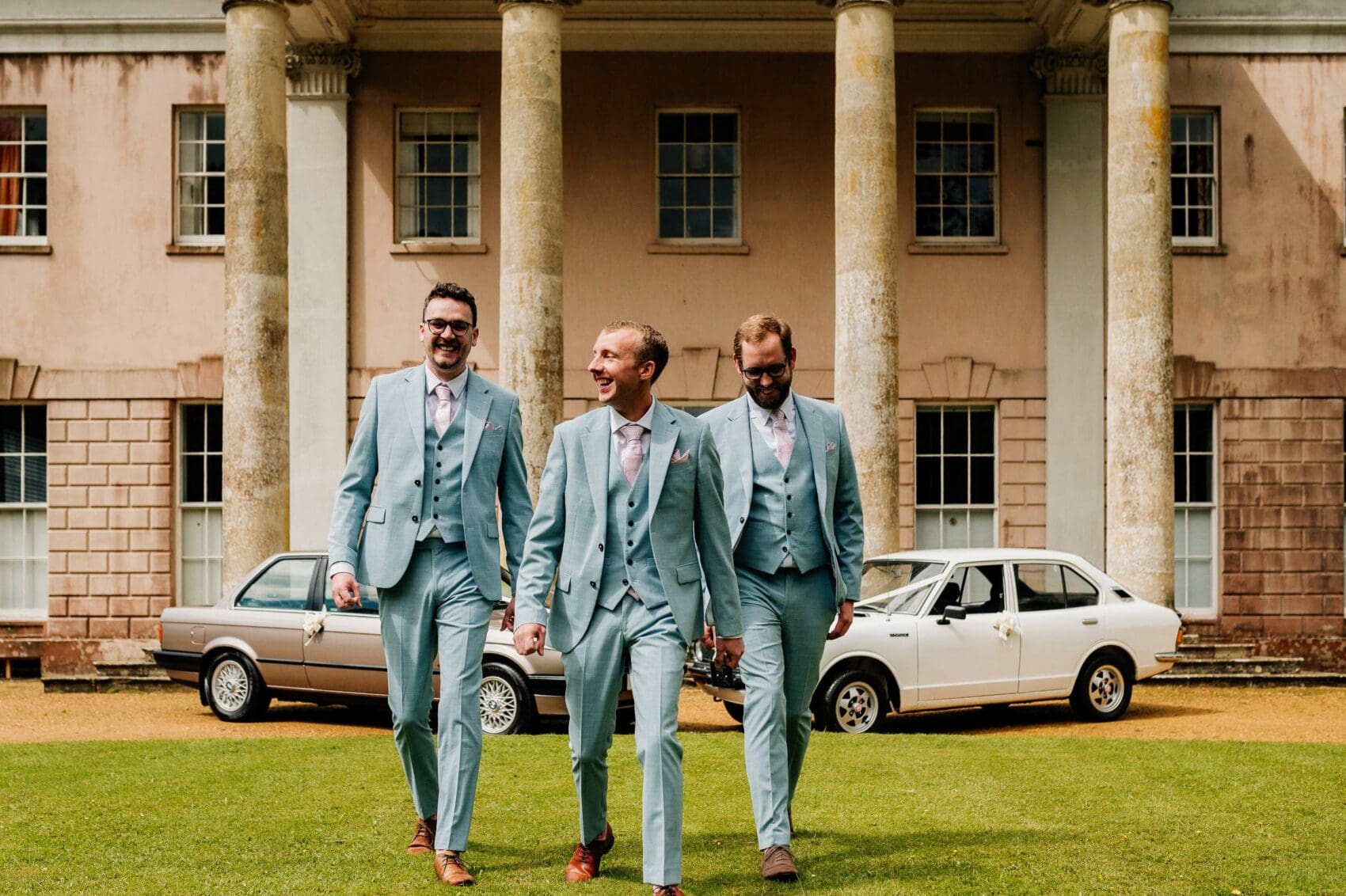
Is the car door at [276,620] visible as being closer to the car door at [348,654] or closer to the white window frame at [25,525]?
the car door at [348,654]

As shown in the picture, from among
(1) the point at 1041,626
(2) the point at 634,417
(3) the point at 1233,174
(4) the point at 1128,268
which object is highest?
(3) the point at 1233,174

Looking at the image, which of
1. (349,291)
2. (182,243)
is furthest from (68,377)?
(349,291)

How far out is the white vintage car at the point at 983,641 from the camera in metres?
13.3

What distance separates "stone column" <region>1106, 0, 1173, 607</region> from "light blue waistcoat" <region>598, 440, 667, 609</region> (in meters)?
12.8

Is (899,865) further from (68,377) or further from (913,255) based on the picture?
(68,377)

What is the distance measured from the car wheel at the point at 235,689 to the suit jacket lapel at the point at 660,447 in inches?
359

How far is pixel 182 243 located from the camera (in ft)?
70.8

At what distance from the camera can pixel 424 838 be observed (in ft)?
22.1

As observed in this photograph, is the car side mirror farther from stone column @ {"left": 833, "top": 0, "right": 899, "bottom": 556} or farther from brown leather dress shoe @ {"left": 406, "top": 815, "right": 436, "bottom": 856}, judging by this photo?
brown leather dress shoe @ {"left": 406, "top": 815, "right": 436, "bottom": 856}

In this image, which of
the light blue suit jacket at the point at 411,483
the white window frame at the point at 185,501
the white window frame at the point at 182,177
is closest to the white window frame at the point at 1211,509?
the white window frame at the point at 185,501

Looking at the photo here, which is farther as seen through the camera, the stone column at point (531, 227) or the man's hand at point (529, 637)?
the stone column at point (531, 227)

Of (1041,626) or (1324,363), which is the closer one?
(1041,626)

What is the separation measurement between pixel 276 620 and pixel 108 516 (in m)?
8.27

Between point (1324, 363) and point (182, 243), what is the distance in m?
15.4
